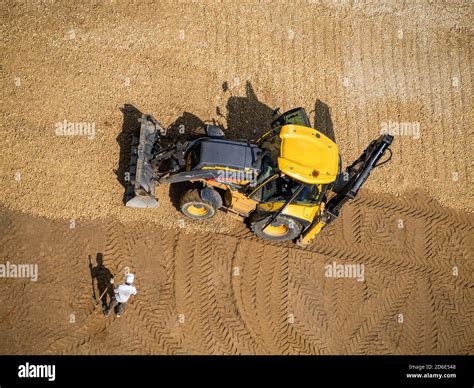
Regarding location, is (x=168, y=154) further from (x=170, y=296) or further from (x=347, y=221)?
(x=347, y=221)

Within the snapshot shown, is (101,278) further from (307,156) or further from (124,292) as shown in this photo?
(307,156)

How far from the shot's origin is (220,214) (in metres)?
11.5

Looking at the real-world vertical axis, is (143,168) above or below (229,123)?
below

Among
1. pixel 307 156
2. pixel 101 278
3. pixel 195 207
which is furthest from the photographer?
pixel 195 207

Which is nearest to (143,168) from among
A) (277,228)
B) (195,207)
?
(195,207)

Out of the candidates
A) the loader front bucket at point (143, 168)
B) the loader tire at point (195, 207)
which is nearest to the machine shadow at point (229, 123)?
the loader front bucket at point (143, 168)

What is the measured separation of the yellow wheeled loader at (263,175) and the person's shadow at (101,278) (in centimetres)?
131

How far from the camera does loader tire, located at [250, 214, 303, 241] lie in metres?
10.4

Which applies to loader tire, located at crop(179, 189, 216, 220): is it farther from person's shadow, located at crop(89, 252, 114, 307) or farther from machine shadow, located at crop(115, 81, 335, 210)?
person's shadow, located at crop(89, 252, 114, 307)

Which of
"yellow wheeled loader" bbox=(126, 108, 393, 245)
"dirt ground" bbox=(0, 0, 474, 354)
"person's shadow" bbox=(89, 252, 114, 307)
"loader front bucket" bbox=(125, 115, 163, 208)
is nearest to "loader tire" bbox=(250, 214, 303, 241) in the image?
"yellow wheeled loader" bbox=(126, 108, 393, 245)

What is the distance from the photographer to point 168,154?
10.7 metres

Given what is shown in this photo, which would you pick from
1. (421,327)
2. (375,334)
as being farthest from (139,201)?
Answer: (421,327)

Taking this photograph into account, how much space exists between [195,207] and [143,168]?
1297 millimetres

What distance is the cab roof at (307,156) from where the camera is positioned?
982cm
